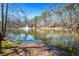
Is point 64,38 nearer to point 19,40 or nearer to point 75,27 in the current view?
point 75,27

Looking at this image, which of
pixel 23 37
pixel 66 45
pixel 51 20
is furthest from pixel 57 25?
pixel 23 37

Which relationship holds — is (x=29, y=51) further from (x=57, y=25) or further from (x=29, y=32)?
(x=57, y=25)

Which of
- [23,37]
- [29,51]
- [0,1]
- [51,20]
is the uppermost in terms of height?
[0,1]

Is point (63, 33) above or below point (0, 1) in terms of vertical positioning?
below

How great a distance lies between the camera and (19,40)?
1276 millimetres

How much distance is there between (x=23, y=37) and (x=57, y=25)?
10.6 inches

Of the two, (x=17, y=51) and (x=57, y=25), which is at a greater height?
(x=57, y=25)

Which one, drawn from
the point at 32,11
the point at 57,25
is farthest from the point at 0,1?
the point at 57,25

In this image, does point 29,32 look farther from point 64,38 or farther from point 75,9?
point 75,9

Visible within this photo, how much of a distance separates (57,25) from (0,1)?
1.53 feet

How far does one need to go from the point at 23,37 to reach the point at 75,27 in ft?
1.30

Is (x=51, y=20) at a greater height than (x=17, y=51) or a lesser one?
greater

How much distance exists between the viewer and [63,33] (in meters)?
1.28

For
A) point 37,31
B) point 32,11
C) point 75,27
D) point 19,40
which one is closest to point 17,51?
point 19,40
